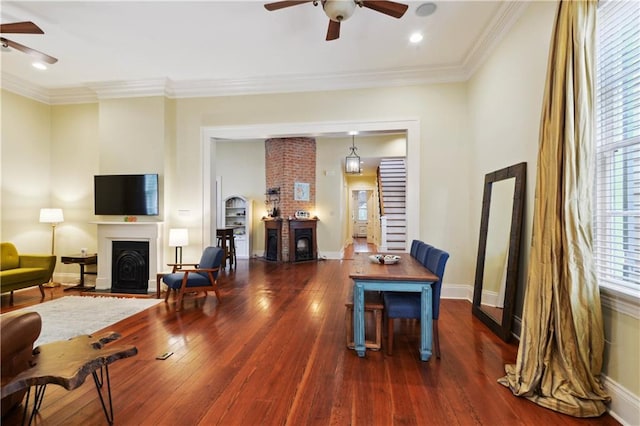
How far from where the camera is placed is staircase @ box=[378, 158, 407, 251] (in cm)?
794

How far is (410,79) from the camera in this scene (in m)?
4.39

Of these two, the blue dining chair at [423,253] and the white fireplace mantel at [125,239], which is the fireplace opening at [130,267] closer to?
the white fireplace mantel at [125,239]

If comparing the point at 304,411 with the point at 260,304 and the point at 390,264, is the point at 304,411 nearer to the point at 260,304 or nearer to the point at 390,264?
the point at 390,264

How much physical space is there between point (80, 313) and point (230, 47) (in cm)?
402

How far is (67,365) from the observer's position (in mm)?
1536

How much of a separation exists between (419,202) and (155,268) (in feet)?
14.5

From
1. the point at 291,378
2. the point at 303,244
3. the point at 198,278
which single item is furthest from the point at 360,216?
the point at 291,378

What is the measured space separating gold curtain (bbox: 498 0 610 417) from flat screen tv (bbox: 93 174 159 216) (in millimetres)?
5193

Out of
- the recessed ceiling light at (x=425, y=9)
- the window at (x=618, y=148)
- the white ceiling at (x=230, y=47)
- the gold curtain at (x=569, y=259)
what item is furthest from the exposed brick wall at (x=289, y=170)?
the window at (x=618, y=148)

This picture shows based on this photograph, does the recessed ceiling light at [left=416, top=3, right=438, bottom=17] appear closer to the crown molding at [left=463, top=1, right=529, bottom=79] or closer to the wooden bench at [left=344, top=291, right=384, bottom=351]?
the crown molding at [left=463, top=1, right=529, bottom=79]

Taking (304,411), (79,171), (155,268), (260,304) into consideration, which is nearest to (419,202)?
(260,304)

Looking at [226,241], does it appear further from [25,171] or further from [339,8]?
[339,8]

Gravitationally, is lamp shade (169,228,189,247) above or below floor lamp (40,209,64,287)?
below

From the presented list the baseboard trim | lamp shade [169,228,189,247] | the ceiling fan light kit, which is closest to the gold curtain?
the baseboard trim
